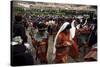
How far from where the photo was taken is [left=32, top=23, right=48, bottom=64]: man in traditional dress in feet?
6.77

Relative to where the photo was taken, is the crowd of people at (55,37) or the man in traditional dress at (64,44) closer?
the crowd of people at (55,37)

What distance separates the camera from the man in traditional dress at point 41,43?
206cm

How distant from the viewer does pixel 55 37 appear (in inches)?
83.7

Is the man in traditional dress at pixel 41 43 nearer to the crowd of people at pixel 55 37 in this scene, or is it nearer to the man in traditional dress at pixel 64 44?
the crowd of people at pixel 55 37

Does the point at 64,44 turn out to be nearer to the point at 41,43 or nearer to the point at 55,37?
the point at 55,37

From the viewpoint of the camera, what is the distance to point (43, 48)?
6.84 ft

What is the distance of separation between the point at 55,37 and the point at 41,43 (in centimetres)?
16

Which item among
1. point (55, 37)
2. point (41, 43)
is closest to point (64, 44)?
point (55, 37)

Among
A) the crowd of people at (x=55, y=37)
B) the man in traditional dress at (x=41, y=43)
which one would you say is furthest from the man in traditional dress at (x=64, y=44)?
the man in traditional dress at (x=41, y=43)

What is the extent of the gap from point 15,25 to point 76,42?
0.68m

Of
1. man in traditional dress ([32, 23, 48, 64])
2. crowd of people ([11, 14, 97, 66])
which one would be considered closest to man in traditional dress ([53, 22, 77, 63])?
crowd of people ([11, 14, 97, 66])

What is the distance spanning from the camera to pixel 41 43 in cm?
208

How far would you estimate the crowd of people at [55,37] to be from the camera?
6.59 ft

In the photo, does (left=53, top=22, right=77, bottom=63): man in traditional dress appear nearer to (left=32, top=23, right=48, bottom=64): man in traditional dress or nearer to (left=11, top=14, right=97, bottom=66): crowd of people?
(left=11, top=14, right=97, bottom=66): crowd of people
